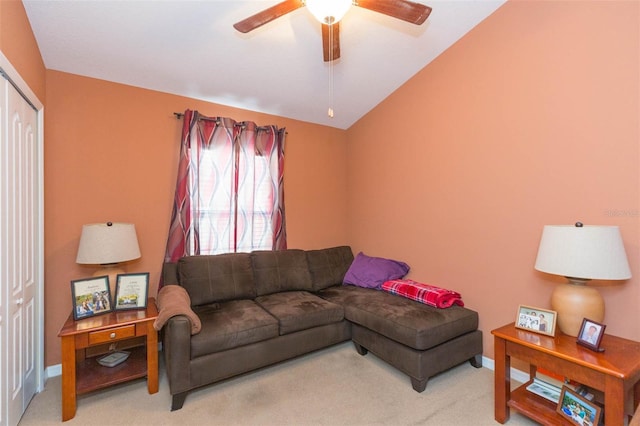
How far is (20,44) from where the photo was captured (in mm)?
1849

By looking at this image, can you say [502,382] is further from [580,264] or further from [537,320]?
[580,264]

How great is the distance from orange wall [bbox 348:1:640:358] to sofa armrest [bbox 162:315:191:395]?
2.27m

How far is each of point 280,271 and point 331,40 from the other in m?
2.22

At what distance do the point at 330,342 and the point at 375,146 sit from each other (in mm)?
2311

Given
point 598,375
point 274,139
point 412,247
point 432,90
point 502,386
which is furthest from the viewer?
point 274,139

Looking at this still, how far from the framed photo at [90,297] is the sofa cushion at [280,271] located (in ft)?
4.13

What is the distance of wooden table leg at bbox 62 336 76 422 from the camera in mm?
1896

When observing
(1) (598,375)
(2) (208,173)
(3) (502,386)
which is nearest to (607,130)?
(1) (598,375)

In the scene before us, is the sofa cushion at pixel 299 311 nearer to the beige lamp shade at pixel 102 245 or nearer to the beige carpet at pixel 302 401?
the beige carpet at pixel 302 401

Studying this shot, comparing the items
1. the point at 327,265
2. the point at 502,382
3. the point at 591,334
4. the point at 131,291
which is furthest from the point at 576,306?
the point at 131,291

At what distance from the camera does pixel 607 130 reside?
189 cm

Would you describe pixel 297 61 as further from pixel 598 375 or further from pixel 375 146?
pixel 598 375

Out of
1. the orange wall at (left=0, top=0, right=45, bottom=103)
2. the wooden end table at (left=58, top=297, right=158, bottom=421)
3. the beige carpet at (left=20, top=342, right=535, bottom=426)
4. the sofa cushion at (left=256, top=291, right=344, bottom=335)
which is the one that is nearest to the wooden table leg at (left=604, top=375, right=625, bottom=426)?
the beige carpet at (left=20, top=342, right=535, bottom=426)

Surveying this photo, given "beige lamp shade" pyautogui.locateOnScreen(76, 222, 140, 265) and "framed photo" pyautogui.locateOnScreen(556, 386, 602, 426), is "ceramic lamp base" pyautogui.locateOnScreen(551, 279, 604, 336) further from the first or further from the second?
"beige lamp shade" pyautogui.locateOnScreen(76, 222, 140, 265)
